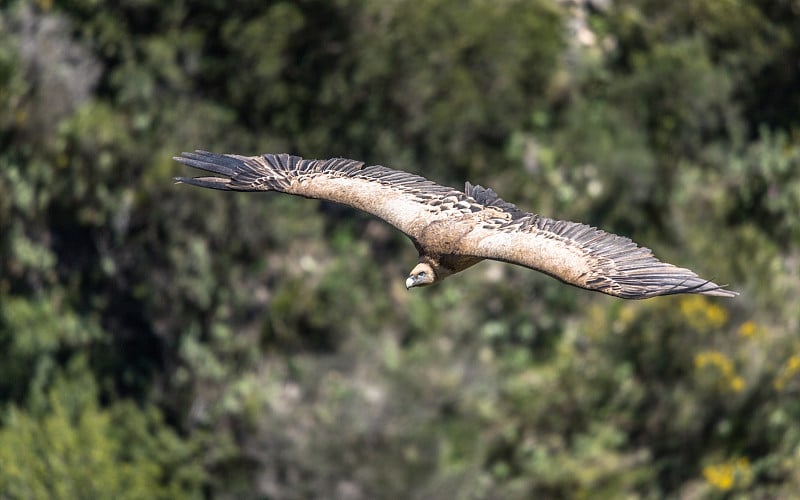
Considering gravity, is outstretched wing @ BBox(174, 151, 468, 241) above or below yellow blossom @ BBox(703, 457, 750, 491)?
above

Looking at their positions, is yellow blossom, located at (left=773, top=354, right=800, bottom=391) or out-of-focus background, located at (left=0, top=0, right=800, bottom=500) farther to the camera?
→ yellow blossom, located at (left=773, top=354, right=800, bottom=391)

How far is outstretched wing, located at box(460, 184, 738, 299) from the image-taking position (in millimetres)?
9852

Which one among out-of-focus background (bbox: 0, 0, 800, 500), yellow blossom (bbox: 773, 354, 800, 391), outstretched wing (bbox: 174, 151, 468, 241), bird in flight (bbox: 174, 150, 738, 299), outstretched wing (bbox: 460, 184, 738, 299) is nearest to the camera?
outstretched wing (bbox: 460, 184, 738, 299)

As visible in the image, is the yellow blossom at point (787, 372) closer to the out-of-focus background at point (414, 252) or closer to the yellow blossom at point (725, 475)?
the out-of-focus background at point (414, 252)

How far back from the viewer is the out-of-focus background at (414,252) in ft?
59.2

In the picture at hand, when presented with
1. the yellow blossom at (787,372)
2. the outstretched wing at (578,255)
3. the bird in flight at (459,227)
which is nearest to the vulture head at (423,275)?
the bird in flight at (459,227)

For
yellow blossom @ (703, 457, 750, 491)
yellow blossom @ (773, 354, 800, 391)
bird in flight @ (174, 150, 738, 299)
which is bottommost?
yellow blossom @ (703, 457, 750, 491)

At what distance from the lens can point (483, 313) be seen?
59.7 ft

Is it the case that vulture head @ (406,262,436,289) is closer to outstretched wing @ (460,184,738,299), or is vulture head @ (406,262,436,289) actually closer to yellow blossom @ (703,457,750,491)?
outstretched wing @ (460,184,738,299)

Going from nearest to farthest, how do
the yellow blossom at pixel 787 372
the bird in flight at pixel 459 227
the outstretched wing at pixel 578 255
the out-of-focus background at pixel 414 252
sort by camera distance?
the outstretched wing at pixel 578 255, the bird in flight at pixel 459 227, the out-of-focus background at pixel 414 252, the yellow blossom at pixel 787 372

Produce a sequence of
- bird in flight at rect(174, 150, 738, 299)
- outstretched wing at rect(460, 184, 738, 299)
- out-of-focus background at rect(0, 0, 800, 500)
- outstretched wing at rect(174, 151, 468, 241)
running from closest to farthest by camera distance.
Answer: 1. outstretched wing at rect(460, 184, 738, 299)
2. bird in flight at rect(174, 150, 738, 299)
3. outstretched wing at rect(174, 151, 468, 241)
4. out-of-focus background at rect(0, 0, 800, 500)

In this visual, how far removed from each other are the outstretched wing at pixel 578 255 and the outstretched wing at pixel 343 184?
1.91 ft

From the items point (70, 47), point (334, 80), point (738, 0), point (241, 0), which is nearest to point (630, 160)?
point (738, 0)

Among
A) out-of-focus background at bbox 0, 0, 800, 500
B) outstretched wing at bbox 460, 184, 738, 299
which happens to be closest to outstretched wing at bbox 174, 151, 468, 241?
outstretched wing at bbox 460, 184, 738, 299
